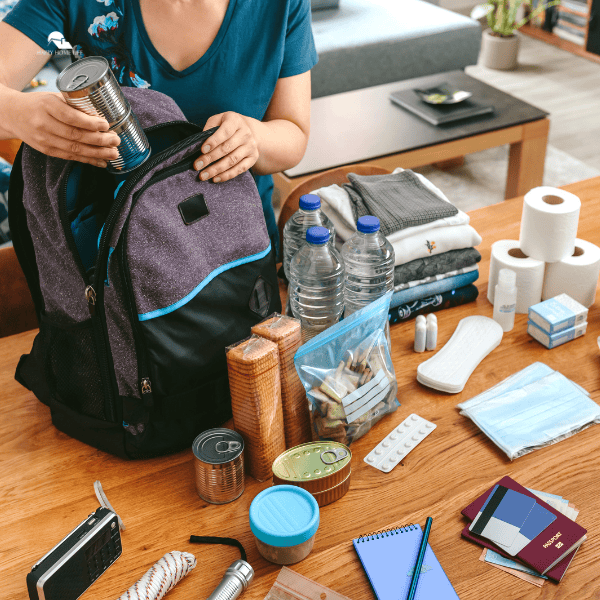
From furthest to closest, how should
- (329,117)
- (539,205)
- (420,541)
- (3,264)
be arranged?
(329,117) < (3,264) < (539,205) < (420,541)

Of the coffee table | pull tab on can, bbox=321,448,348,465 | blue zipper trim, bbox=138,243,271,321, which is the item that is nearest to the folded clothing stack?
blue zipper trim, bbox=138,243,271,321

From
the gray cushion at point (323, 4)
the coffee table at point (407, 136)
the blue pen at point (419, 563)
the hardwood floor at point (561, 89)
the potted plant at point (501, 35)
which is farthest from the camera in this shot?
the potted plant at point (501, 35)

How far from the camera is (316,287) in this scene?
1045mm

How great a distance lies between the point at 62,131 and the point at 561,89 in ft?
12.8

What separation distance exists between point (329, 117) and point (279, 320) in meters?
1.92

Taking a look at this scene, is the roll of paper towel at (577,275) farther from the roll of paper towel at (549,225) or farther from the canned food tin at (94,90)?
the canned food tin at (94,90)

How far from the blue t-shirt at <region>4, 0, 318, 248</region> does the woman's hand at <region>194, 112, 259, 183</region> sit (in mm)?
166

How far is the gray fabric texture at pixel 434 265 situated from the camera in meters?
1.15

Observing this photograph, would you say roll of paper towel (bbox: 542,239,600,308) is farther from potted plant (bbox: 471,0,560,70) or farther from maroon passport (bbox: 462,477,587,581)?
potted plant (bbox: 471,0,560,70)

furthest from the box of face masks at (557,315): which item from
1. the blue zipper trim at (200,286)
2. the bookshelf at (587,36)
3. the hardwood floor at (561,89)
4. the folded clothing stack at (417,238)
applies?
the bookshelf at (587,36)

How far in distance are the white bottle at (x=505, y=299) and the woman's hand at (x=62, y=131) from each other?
67 cm

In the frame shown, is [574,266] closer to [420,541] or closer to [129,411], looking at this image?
[420,541]

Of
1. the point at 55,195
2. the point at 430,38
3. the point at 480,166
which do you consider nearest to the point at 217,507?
the point at 55,195

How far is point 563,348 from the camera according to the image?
3.61 feet
